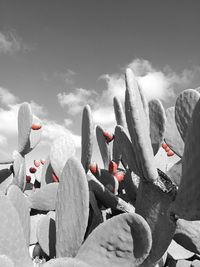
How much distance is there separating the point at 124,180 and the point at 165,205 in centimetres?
44

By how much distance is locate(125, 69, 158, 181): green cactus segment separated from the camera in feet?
2.50

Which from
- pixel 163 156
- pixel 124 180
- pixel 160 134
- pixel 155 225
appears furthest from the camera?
pixel 163 156

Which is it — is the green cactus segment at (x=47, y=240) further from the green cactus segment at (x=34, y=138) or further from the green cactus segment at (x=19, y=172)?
the green cactus segment at (x=34, y=138)

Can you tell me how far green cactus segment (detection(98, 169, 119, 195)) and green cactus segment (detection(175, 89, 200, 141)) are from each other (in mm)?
362

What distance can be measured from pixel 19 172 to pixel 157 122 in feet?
2.42

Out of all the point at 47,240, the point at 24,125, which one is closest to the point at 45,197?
the point at 47,240

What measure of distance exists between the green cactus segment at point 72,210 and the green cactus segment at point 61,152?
0.44 m

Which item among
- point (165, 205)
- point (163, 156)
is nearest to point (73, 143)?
point (163, 156)

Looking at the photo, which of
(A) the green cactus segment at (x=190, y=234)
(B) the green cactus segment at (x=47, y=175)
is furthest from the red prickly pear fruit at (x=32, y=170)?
(A) the green cactus segment at (x=190, y=234)

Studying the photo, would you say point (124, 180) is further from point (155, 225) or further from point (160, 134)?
point (155, 225)

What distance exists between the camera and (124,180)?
1.27 metres

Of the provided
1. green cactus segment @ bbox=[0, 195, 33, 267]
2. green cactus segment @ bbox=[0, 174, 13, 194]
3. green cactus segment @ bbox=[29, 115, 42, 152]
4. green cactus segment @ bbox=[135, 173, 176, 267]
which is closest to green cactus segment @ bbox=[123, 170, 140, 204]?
green cactus segment @ bbox=[135, 173, 176, 267]

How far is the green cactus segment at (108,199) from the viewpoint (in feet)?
3.19

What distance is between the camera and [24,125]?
1635 mm
